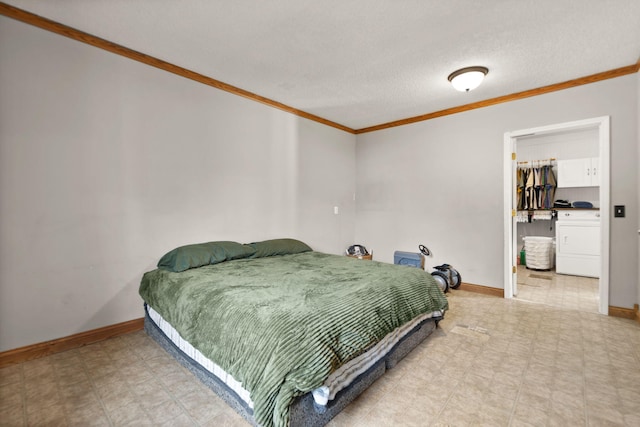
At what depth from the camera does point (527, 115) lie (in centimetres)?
362

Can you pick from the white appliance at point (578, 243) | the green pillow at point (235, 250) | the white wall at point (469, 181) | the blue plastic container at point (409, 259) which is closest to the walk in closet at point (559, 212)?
the white appliance at point (578, 243)

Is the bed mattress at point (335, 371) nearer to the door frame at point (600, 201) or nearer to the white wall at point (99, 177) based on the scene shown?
the white wall at point (99, 177)

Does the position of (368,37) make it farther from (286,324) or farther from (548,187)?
(548,187)

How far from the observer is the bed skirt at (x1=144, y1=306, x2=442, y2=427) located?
1434mm

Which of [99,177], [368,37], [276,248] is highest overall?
[368,37]

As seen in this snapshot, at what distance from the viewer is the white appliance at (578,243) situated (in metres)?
4.73

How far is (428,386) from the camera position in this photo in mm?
1903

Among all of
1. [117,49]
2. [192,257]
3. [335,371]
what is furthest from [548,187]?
[117,49]

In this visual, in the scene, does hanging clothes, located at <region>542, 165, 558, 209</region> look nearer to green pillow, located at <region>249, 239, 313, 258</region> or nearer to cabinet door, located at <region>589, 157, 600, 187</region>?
cabinet door, located at <region>589, 157, 600, 187</region>

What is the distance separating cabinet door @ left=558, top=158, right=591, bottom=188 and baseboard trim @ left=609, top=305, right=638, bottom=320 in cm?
304

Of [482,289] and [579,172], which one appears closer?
[482,289]

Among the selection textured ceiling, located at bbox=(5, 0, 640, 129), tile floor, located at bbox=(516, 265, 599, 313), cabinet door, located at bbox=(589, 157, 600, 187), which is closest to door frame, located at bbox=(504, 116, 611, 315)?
tile floor, located at bbox=(516, 265, 599, 313)

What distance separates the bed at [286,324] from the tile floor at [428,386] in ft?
0.43

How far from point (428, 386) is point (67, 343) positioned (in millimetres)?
2860
